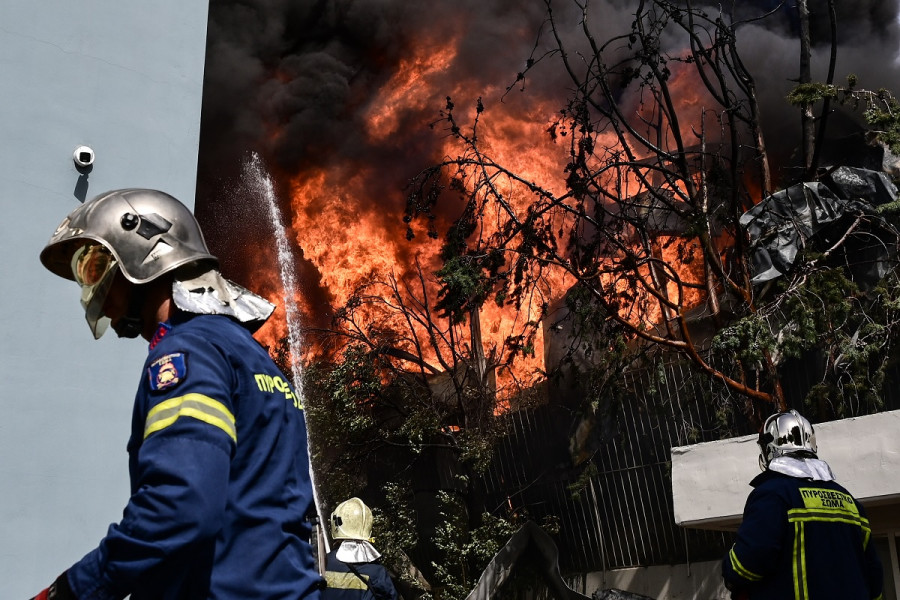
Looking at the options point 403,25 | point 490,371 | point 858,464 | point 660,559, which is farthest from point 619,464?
point 403,25

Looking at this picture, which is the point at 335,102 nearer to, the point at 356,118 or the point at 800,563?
the point at 356,118

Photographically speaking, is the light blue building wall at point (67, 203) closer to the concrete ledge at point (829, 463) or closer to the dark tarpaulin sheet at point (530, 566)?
the concrete ledge at point (829, 463)

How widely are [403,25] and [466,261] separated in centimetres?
1395

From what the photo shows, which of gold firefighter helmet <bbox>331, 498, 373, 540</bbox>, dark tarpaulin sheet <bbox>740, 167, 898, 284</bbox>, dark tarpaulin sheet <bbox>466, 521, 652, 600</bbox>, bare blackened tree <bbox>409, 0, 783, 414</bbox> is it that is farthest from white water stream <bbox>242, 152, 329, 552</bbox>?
gold firefighter helmet <bbox>331, 498, 373, 540</bbox>

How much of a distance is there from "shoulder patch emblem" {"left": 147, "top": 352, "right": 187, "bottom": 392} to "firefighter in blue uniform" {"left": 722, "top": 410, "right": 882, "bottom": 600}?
2.82 meters

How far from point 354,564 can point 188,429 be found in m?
4.71

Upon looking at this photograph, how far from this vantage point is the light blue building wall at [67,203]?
4.16m

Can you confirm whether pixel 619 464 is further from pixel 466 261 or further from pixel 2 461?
pixel 2 461

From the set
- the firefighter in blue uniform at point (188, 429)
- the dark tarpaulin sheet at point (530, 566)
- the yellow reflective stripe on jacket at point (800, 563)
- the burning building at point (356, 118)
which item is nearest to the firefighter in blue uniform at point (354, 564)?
the yellow reflective stripe on jacket at point (800, 563)

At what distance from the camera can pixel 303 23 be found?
21734 mm

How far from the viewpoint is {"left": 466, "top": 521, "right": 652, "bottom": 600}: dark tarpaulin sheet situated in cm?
934

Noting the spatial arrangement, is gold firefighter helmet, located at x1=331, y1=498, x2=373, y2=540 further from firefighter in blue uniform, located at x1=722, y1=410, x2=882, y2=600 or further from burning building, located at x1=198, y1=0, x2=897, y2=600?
burning building, located at x1=198, y1=0, x2=897, y2=600

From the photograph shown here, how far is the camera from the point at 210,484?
172 centimetres

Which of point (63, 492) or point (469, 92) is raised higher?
point (469, 92)
